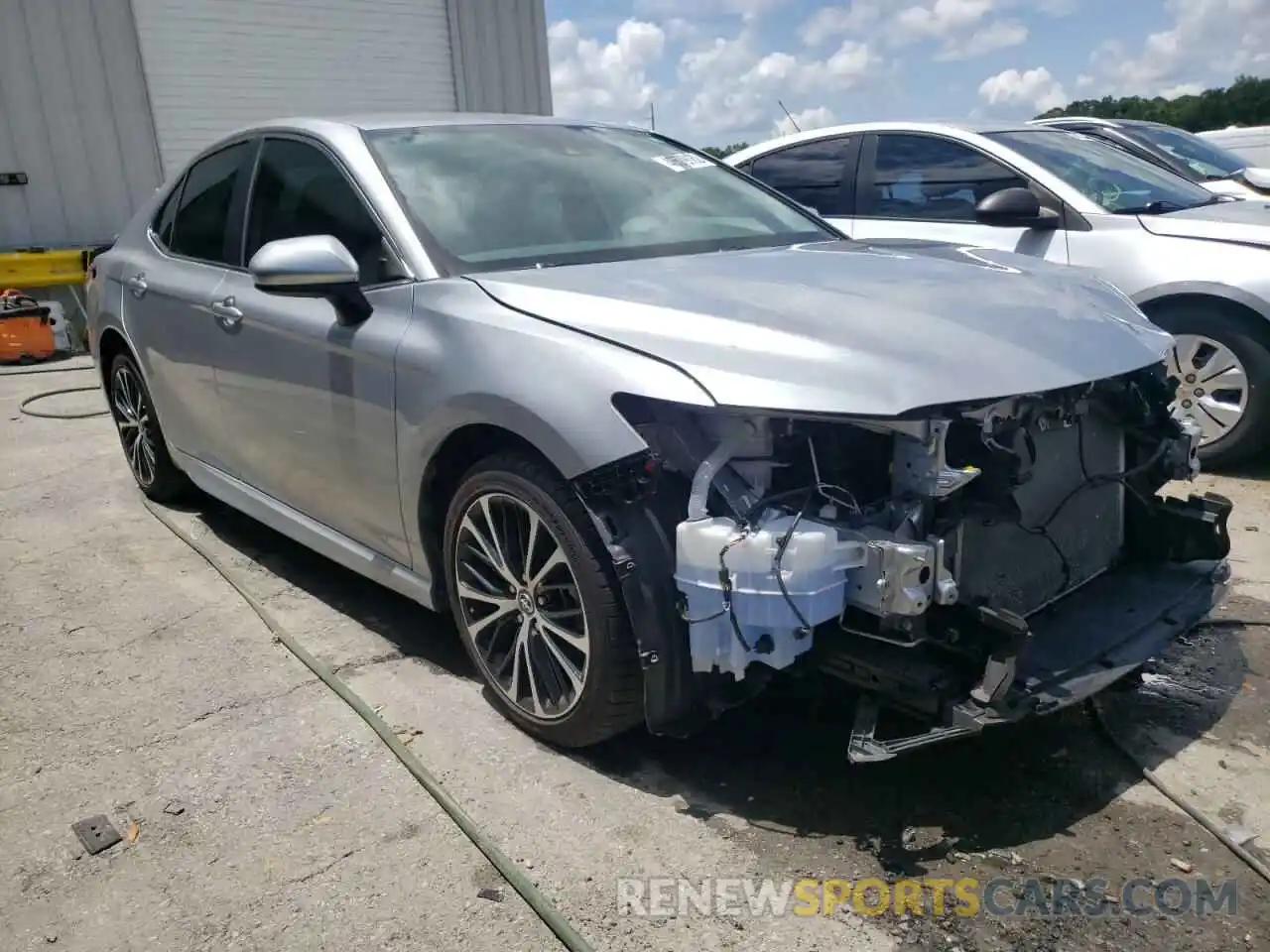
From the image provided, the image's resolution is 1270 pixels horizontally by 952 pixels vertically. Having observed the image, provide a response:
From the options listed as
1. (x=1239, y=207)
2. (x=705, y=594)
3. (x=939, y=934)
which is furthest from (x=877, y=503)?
(x=1239, y=207)

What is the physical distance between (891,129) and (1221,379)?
228 centimetres

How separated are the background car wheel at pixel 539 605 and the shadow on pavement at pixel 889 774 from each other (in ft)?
0.72

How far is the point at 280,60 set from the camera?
12.7m

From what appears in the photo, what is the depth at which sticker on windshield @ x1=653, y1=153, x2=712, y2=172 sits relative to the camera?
3.80 metres

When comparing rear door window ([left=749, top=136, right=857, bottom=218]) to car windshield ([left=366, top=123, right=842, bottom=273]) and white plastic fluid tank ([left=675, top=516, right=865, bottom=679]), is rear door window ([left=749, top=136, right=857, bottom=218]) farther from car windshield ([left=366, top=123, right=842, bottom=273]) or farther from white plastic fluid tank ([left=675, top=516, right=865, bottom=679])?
white plastic fluid tank ([left=675, top=516, right=865, bottom=679])

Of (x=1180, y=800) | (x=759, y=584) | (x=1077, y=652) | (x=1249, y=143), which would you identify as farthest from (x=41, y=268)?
(x=1249, y=143)

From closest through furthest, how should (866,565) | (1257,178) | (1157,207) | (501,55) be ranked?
(866,565), (1157,207), (1257,178), (501,55)

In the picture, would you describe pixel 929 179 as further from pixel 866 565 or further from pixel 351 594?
pixel 866 565

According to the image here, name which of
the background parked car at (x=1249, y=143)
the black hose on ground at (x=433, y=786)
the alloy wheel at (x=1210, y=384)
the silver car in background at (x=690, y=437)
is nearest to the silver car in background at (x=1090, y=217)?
the alloy wheel at (x=1210, y=384)

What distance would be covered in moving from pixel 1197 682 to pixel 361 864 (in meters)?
2.47

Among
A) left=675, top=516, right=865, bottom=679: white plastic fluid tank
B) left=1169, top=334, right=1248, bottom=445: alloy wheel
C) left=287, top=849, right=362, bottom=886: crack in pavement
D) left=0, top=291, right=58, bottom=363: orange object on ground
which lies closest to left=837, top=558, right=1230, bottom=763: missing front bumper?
left=675, top=516, right=865, bottom=679: white plastic fluid tank

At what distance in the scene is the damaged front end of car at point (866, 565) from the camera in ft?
7.38

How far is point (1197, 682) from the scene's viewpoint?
3145 mm

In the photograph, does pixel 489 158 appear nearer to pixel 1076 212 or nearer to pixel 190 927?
pixel 190 927
